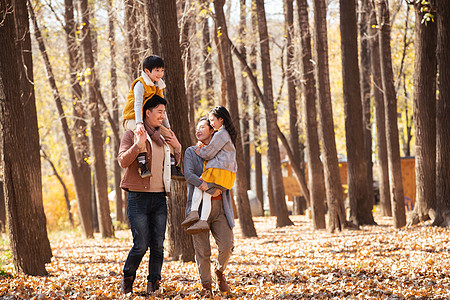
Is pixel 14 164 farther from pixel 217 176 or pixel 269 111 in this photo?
pixel 269 111

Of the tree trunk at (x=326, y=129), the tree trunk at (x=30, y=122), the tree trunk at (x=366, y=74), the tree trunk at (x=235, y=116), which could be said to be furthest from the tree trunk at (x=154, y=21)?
the tree trunk at (x=366, y=74)

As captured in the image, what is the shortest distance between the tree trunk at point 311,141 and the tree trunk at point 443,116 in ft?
13.9

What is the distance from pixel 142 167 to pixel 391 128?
32.7 ft

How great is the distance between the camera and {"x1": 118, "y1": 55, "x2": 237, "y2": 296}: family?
5551 mm

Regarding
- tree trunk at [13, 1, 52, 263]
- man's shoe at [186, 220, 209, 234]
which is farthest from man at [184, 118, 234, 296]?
tree trunk at [13, 1, 52, 263]

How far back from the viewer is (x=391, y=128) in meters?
13.9

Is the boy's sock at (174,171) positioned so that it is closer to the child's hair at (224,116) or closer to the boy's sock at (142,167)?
the boy's sock at (142,167)

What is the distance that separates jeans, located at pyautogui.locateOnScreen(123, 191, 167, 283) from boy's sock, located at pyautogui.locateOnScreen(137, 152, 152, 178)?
0.28 metres

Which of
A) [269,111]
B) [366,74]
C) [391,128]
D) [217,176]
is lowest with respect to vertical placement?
[217,176]

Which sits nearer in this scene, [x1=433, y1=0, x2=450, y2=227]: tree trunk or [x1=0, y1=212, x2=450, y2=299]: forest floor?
[x1=0, y1=212, x2=450, y2=299]: forest floor

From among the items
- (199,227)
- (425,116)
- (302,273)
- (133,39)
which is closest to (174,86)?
(199,227)

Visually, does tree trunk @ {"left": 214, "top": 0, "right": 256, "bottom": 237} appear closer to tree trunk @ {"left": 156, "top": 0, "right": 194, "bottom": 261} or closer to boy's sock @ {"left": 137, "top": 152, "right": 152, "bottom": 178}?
tree trunk @ {"left": 156, "top": 0, "right": 194, "bottom": 261}

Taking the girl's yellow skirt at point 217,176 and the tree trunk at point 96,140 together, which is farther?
the tree trunk at point 96,140

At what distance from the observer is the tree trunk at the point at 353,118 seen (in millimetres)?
14016
